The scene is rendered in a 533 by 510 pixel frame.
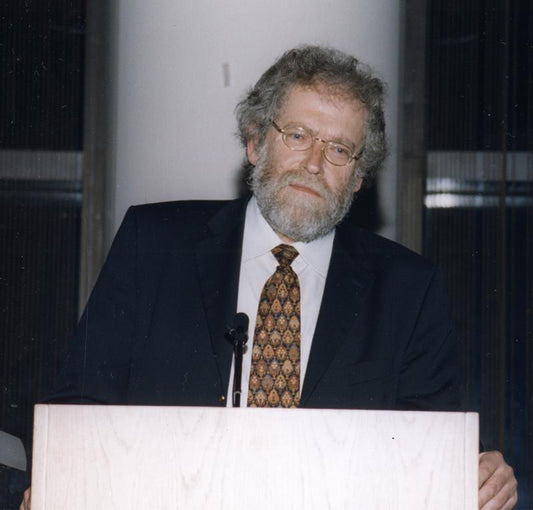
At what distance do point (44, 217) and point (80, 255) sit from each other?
25cm

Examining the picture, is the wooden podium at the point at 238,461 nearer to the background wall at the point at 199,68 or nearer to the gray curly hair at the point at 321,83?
the gray curly hair at the point at 321,83

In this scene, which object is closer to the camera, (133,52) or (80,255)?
(133,52)

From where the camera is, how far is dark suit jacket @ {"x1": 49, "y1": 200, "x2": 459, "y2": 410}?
80.5 inches

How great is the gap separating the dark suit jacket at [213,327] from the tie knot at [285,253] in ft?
0.33

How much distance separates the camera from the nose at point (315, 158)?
7.56ft

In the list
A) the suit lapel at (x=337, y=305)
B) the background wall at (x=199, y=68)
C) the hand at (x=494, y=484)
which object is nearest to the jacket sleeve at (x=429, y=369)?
the suit lapel at (x=337, y=305)

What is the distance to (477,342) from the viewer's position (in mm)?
3586

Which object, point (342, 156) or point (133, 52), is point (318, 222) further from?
point (133, 52)

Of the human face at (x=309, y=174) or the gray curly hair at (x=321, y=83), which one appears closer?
the human face at (x=309, y=174)

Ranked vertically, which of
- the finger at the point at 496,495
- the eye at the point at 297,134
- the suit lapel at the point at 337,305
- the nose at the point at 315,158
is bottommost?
the finger at the point at 496,495

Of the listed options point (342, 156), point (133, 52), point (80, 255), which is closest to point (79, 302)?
point (80, 255)

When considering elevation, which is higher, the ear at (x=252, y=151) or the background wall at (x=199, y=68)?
the background wall at (x=199, y=68)

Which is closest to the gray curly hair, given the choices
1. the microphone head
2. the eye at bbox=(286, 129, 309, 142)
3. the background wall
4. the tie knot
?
the eye at bbox=(286, 129, 309, 142)

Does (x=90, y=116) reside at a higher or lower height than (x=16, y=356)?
higher
